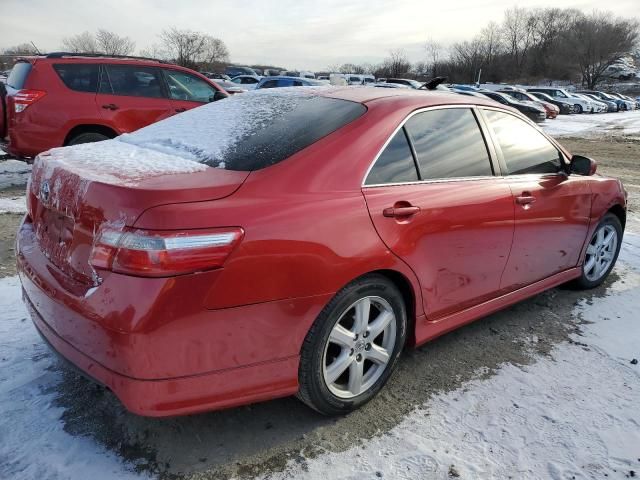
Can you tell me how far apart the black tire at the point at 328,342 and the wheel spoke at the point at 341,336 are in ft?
0.14

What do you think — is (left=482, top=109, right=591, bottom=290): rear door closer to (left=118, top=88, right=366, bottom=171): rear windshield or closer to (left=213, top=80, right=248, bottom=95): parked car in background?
(left=118, top=88, right=366, bottom=171): rear windshield

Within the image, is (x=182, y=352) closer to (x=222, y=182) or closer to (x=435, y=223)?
(x=222, y=182)

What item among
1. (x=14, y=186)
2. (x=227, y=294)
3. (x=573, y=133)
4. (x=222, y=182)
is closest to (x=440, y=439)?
(x=227, y=294)

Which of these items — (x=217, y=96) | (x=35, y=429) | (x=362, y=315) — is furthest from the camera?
(x=217, y=96)

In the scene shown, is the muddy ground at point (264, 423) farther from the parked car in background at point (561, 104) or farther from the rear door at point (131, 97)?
the parked car in background at point (561, 104)

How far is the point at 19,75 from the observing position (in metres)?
6.77

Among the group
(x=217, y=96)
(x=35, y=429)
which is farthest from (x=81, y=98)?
(x=35, y=429)

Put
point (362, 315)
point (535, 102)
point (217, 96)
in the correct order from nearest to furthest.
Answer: point (362, 315) → point (217, 96) → point (535, 102)

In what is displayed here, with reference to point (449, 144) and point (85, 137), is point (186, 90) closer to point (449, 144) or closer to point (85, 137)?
point (85, 137)

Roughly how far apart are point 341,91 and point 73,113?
196 inches

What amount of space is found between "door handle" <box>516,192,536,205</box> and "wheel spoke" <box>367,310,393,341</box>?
1203mm

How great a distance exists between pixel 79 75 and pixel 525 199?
6120 mm

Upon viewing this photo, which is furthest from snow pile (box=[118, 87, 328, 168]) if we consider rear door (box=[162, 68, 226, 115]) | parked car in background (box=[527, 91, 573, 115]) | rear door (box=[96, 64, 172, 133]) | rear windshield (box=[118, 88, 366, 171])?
parked car in background (box=[527, 91, 573, 115])

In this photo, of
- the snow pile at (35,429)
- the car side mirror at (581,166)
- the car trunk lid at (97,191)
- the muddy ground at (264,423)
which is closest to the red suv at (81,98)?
the snow pile at (35,429)
